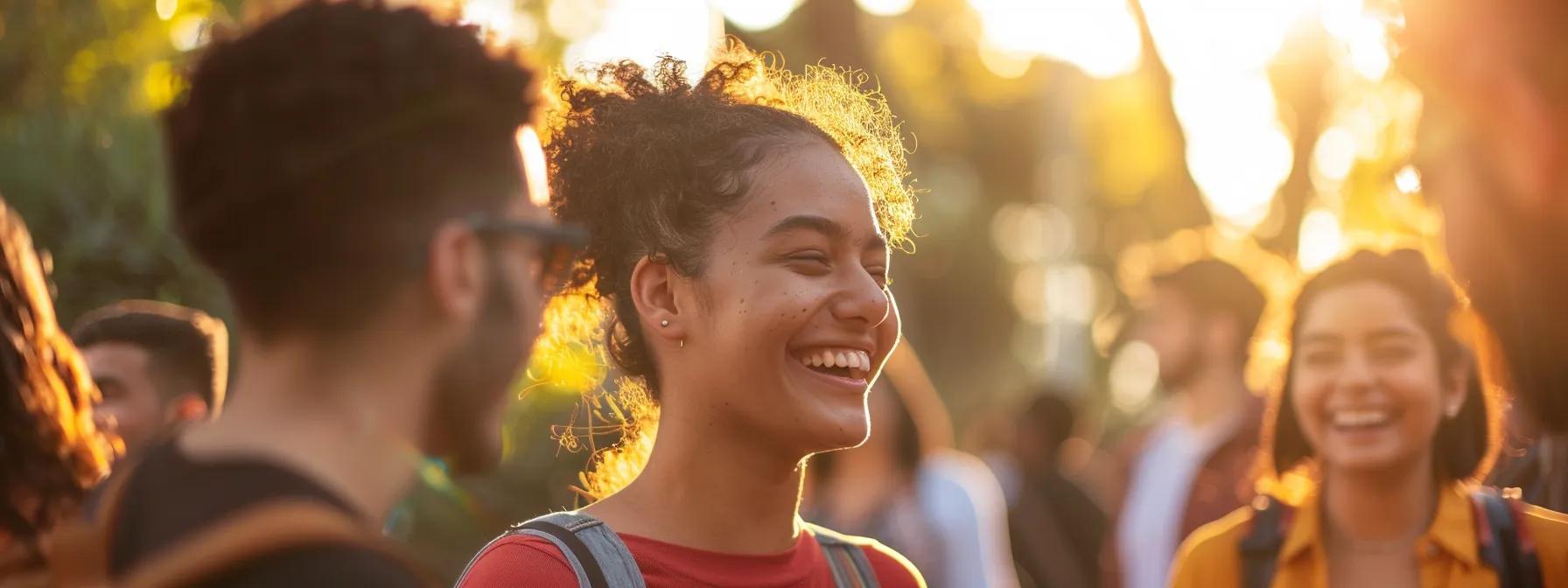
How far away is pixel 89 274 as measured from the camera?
7625mm

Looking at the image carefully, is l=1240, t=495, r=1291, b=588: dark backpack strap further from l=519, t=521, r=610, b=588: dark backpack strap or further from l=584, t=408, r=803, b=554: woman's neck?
l=519, t=521, r=610, b=588: dark backpack strap

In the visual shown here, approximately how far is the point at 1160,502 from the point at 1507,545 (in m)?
2.63

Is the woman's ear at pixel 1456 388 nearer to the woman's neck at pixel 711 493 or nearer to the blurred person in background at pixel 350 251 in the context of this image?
the woman's neck at pixel 711 493

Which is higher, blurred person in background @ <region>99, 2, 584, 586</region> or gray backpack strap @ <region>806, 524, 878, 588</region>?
blurred person in background @ <region>99, 2, 584, 586</region>

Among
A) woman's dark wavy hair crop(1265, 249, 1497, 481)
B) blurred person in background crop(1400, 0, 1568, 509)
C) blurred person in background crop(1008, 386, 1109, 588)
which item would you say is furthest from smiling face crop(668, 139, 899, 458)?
blurred person in background crop(1008, 386, 1109, 588)

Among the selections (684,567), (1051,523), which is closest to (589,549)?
(684,567)

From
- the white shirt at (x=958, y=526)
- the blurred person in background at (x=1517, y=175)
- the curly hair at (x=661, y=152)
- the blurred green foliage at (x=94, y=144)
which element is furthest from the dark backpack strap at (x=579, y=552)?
the blurred green foliage at (x=94, y=144)

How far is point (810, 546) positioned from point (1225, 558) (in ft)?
4.73

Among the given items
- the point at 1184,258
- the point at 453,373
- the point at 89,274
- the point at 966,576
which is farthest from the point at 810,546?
the point at 89,274

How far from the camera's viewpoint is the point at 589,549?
9.38 feet

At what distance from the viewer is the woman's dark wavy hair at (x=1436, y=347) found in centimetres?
414

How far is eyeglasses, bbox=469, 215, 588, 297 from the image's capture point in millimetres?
2193

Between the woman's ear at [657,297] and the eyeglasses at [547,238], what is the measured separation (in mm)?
804

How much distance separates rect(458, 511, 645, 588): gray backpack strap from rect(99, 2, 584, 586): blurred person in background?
0.67m
